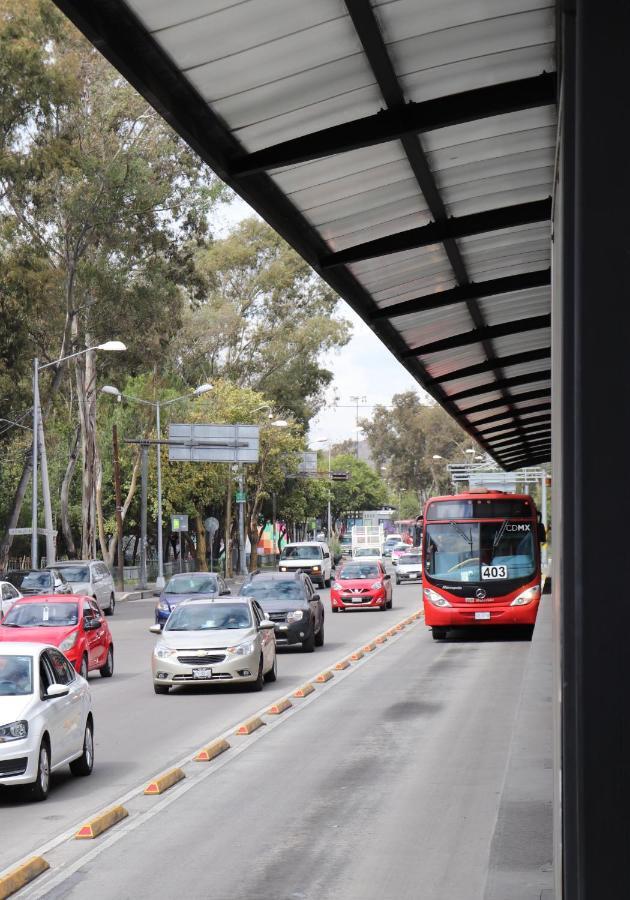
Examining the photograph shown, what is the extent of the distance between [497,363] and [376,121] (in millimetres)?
8453

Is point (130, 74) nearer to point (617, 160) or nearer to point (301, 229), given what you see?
point (617, 160)

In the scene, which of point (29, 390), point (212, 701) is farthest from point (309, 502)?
point (212, 701)

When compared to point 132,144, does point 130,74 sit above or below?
below

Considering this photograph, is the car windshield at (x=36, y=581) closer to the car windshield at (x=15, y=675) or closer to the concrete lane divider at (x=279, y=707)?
the concrete lane divider at (x=279, y=707)

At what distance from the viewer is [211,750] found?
14836 millimetres

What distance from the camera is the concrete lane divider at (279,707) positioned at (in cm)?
1845

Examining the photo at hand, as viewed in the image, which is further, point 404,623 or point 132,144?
point 132,144

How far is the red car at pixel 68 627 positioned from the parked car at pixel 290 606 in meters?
4.53

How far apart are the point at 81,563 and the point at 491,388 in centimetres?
3067

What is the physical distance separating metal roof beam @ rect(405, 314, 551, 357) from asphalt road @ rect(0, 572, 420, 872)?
5012 mm

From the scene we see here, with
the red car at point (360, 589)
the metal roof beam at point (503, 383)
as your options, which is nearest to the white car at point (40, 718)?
the metal roof beam at point (503, 383)

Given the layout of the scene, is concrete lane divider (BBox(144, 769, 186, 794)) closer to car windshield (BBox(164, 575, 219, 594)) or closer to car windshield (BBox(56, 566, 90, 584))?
car windshield (BBox(164, 575, 219, 594))

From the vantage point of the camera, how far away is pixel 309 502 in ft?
351

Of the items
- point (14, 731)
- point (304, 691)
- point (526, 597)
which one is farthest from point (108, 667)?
point (14, 731)
